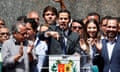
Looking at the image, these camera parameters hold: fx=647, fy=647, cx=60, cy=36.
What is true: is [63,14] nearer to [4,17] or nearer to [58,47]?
[58,47]

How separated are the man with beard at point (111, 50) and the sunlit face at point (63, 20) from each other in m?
0.70

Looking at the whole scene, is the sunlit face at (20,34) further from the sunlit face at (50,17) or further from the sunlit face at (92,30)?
the sunlit face at (92,30)

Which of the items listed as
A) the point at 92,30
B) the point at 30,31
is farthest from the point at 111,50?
the point at 30,31

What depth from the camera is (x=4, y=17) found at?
13.6m

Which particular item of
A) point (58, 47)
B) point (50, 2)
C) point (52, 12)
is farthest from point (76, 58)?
point (50, 2)

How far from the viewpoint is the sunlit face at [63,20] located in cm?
1072

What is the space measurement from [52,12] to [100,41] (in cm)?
121

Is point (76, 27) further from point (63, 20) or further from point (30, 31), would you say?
point (30, 31)

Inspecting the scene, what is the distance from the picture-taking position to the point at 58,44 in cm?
1052

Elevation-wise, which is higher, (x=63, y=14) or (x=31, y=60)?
(x=63, y=14)

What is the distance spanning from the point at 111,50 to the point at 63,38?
0.81m

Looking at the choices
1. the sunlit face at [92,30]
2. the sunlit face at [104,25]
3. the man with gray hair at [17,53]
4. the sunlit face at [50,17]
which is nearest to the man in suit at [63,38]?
the sunlit face at [92,30]

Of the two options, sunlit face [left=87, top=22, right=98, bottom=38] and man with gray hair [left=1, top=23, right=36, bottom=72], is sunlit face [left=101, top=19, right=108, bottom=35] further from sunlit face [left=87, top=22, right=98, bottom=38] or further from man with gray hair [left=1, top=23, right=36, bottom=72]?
man with gray hair [left=1, top=23, right=36, bottom=72]

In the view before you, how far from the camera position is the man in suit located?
10.5 metres
